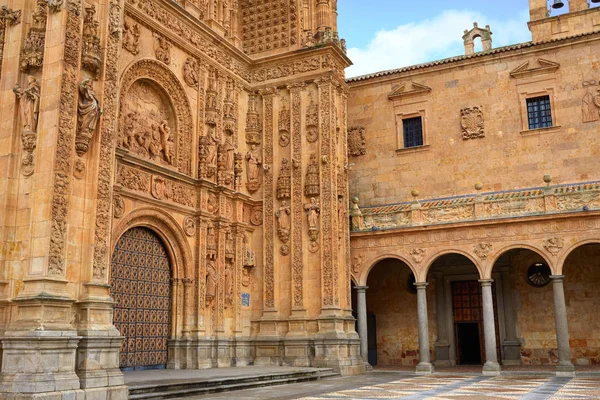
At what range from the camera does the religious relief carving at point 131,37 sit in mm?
15430

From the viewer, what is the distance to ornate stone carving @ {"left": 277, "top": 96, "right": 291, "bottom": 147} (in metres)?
20.4

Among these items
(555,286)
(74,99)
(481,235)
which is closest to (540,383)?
(555,286)

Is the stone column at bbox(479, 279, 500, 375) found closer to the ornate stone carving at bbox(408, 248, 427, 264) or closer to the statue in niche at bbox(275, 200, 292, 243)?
the ornate stone carving at bbox(408, 248, 427, 264)

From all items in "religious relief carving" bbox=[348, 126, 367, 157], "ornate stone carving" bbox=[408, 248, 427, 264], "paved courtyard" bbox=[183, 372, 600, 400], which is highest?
"religious relief carving" bbox=[348, 126, 367, 157]

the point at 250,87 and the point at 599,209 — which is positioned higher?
the point at 250,87

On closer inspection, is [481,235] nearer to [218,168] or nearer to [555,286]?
[555,286]

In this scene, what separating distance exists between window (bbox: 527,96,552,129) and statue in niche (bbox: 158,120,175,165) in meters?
12.9

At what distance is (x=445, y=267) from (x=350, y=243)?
13.5 feet

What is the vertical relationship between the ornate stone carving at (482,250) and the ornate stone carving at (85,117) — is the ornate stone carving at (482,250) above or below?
below

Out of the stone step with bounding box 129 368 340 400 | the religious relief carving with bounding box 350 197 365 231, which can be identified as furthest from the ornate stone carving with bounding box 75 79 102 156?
the religious relief carving with bounding box 350 197 365 231

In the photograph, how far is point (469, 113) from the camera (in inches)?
914

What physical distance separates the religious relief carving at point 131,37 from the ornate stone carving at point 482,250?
11747mm

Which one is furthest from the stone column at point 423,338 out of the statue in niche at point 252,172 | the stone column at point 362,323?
the statue in niche at point 252,172

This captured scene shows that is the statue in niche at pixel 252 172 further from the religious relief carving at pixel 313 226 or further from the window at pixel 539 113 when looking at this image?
the window at pixel 539 113
